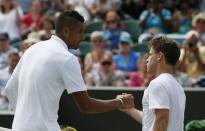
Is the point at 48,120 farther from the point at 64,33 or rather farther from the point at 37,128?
the point at 64,33

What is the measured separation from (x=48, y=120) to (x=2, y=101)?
472 cm

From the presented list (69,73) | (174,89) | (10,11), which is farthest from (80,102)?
(10,11)

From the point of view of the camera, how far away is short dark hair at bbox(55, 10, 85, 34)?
537cm

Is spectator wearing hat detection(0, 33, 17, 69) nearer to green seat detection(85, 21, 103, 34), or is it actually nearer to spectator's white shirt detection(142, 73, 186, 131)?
green seat detection(85, 21, 103, 34)

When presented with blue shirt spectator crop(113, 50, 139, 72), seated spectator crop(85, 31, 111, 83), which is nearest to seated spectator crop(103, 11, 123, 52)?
seated spectator crop(85, 31, 111, 83)

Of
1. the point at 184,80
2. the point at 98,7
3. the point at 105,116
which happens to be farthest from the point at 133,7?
the point at 105,116

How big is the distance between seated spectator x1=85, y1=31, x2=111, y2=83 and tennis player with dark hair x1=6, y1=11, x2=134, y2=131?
6145mm

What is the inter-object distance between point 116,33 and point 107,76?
88.9 inches

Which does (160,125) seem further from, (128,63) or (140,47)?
(140,47)

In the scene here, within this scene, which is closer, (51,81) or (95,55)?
(51,81)

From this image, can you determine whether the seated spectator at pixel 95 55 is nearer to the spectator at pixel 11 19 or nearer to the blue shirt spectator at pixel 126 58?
the blue shirt spectator at pixel 126 58

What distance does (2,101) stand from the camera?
984cm

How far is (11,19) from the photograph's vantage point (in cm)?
1409

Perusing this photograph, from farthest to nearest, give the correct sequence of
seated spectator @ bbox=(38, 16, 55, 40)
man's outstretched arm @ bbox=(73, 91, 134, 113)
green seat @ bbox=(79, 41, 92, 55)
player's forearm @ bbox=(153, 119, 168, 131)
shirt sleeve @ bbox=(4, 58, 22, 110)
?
green seat @ bbox=(79, 41, 92, 55) < seated spectator @ bbox=(38, 16, 55, 40) < shirt sleeve @ bbox=(4, 58, 22, 110) < man's outstretched arm @ bbox=(73, 91, 134, 113) < player's forearm @ bbox=(153, 119, 168, 131)
